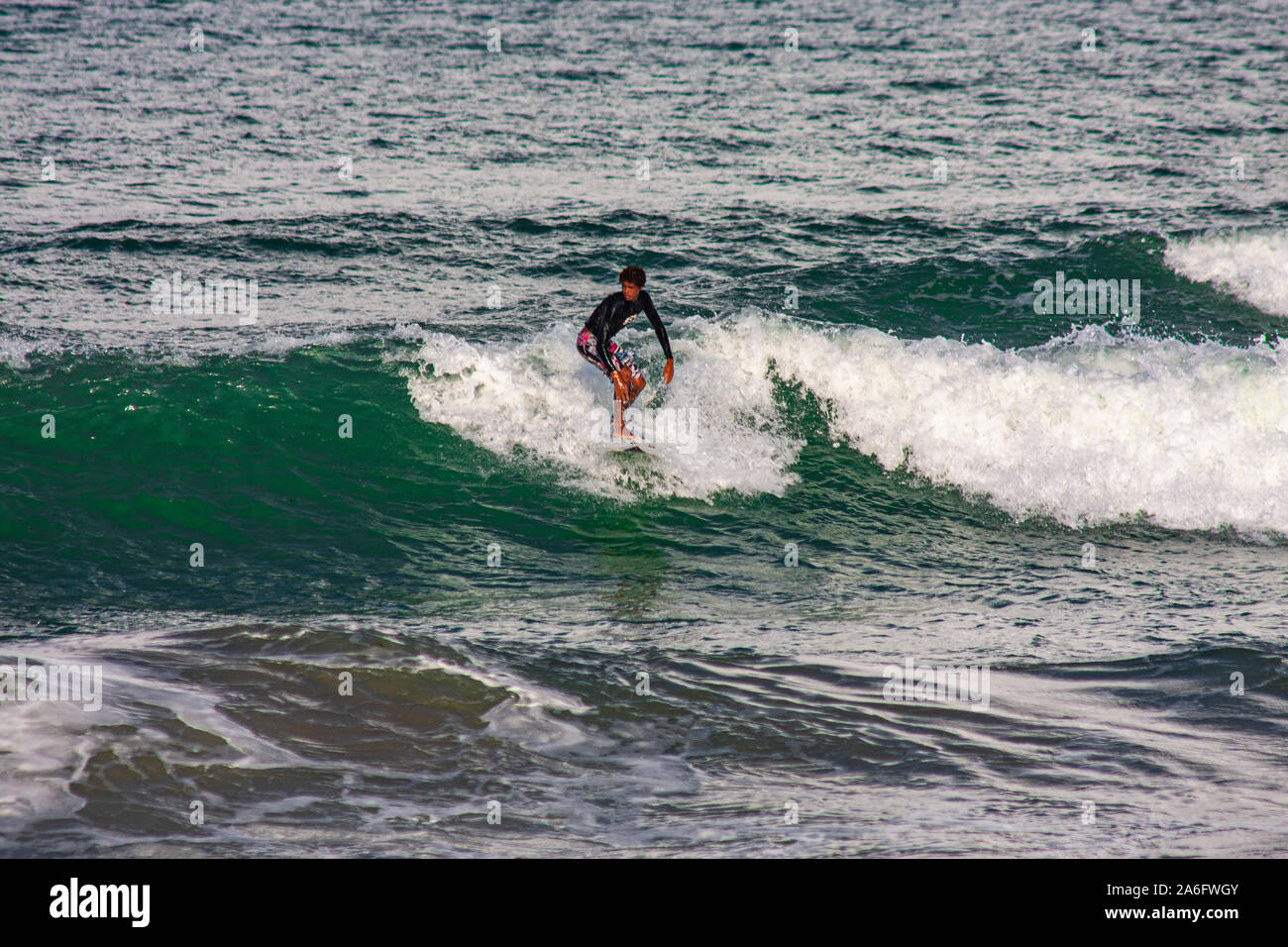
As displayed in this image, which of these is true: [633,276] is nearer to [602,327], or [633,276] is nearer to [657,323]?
[657,323]

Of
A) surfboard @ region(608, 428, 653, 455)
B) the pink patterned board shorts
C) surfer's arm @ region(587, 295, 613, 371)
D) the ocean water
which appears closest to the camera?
the ocean water

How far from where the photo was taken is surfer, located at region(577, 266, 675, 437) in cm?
988

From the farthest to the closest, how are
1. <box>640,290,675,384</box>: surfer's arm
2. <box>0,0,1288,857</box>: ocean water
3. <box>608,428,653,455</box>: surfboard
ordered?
<box>608,428,653,455</box>: surfboard, <box>640,290,675,384</box>: surfer's arm, <box>0,0,1288,857</box>: ocean water

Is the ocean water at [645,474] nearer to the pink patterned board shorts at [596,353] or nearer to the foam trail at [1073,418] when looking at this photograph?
the foam trail at [1073,418]

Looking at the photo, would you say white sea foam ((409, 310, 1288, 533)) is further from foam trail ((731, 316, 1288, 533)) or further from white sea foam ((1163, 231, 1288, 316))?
white sea foam ((1163, 231, 1288, 316))

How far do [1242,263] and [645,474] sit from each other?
10380mm

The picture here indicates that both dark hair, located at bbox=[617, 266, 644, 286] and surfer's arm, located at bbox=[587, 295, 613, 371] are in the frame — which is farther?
surfer's arm, located at bbox=[587, 295, 613, 371]

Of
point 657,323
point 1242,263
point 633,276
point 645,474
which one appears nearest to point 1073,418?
point 645,474

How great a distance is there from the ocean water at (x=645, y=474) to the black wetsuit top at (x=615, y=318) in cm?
127

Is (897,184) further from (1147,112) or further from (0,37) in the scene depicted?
(0,37)

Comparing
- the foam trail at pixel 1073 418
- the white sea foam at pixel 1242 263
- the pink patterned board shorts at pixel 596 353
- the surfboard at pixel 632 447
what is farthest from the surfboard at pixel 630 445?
the white sea foam at pixel 1242 263

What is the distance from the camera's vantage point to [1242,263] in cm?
1606

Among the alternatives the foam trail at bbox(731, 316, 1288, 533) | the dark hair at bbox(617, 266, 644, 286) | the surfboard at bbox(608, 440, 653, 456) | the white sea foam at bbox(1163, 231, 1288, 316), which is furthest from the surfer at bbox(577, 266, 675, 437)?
the white sea foam at bbox(1163, 231, 1288, 316)

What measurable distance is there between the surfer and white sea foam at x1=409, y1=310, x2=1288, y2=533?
2.47 ft
